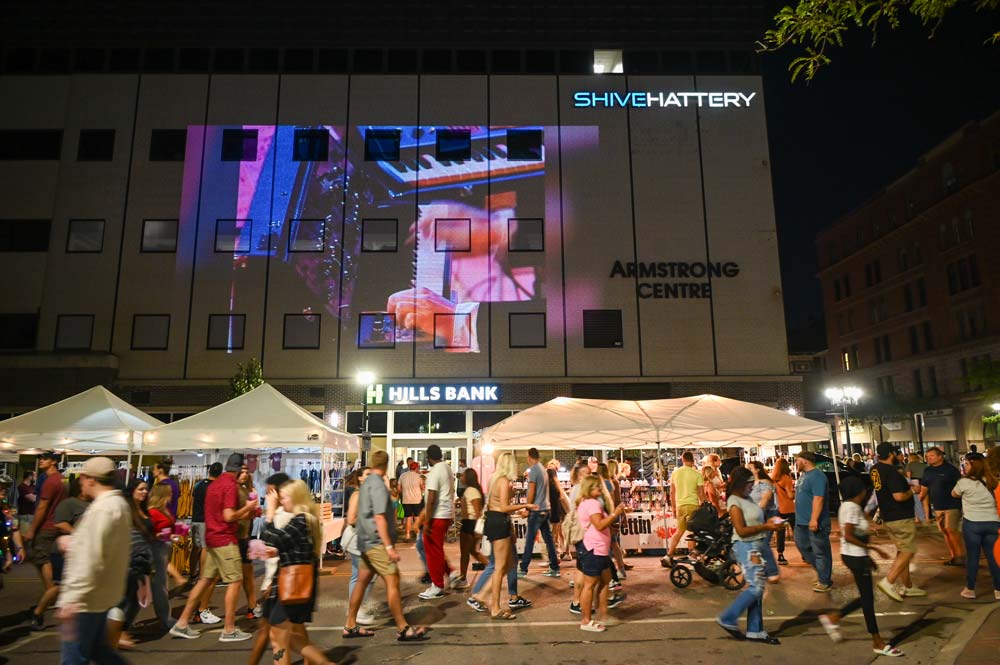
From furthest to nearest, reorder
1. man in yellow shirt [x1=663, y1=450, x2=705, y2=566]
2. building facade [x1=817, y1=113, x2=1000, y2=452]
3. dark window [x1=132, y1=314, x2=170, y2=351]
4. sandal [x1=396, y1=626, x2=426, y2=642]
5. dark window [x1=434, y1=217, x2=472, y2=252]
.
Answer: building facade [x1=817, y1=113, x2=1000, y2=452]
dark window [x1=434, y1=217, x2=472, y2=252]
dark window [x1=132, y1=314, x2=170, y2=351]
man in yellow shirt [x1=663, y1=450, x2=705, y2=566]
sandal [x1=396, y1=626, x2=426, y2=642]

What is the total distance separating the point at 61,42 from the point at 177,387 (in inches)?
641

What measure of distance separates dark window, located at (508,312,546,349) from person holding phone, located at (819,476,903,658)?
61.2 feet

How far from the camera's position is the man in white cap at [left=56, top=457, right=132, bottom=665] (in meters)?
4.55

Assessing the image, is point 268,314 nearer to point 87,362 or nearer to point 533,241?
point 87,362

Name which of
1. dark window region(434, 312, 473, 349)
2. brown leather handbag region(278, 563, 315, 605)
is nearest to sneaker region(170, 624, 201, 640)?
brown leather handbag region(278, 563, 315, 605)

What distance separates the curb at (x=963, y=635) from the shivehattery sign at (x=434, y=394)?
59.5 feet

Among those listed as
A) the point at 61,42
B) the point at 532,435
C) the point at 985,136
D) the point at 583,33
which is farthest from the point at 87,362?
the point at 985,136

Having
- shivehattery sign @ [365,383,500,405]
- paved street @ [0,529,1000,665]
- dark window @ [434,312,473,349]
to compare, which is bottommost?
paved street @ [0,529,1000,665]

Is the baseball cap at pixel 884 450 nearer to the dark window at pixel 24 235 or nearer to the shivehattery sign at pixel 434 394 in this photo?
the shivehattery sign at pixel 434 394

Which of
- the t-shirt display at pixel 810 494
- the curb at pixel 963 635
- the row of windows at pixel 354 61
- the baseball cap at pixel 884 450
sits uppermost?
the row of windows at pixel 354 61

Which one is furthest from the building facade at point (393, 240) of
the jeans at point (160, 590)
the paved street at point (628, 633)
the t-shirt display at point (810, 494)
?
the jeans at point (160, 590)

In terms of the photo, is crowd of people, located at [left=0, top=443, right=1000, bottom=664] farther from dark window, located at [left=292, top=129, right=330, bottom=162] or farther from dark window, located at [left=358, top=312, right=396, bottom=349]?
dark window, located at [left=292, top=129, right=330, bottom=162]

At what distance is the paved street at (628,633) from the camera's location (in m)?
6.79

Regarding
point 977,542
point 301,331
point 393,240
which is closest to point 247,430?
point 977,542
